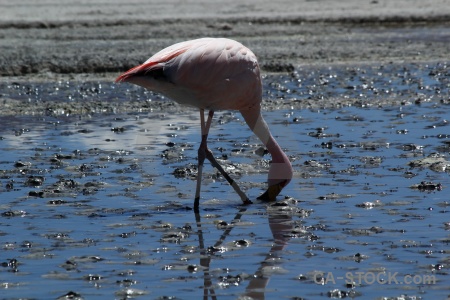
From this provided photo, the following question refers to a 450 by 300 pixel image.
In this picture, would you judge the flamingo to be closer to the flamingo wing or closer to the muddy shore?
the flamingo wing

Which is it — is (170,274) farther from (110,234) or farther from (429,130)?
(429,130)

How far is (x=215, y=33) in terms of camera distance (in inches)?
793

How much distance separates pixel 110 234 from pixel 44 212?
83cm

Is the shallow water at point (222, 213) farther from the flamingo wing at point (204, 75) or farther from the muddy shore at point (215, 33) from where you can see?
the muddy shore at point (215, 33)

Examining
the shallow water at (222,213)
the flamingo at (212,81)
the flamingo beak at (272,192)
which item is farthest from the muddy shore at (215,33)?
the flamingo beak at (272,192)

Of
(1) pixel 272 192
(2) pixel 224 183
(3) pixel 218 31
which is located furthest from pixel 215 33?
(1) pixel 272 192

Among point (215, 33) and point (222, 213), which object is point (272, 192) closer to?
point (222, 213)

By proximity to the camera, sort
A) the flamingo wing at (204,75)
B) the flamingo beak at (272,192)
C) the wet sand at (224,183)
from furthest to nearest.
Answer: the flamingo beak at (272,192), the flamingo wing at (204,75), the wet sand at (224,183)

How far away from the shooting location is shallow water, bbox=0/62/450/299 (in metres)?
5.35

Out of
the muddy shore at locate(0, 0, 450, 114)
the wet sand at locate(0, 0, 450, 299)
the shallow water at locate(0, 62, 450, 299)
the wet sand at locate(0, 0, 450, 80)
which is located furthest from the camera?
the wet sand at locate(0, 0, 450, 80)

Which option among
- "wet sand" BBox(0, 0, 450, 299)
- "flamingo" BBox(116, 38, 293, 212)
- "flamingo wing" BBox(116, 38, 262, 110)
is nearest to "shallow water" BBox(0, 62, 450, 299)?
"wet sand" BBox(0, 0, 450, 299)

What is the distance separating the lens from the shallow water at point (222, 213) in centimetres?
535

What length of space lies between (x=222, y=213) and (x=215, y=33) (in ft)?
43.4

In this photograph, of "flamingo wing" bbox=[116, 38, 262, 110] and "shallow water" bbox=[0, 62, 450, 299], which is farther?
"flamingo wing" bbox=[116, 38, 262, 110]
